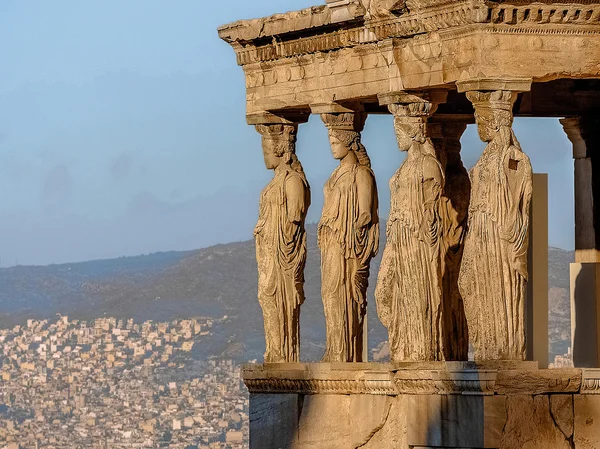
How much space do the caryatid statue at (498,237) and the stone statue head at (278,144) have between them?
4413mm

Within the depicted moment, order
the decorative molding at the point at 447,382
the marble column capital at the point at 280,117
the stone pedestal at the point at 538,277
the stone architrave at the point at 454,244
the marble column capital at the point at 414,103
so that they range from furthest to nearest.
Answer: the stone pedestal at the point at 538,277 → the marble column capital at the point at 280,117 → the stone architrave at the point at 454,244 → the marble column capital at the point at 414,103 → the decorative molding at the point at 447,382

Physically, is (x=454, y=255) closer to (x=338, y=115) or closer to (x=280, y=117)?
(x=338, y=115)

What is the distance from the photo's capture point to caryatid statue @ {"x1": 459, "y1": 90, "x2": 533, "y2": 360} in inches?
1399

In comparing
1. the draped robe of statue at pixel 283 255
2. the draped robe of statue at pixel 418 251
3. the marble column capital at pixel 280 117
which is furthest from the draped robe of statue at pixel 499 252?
the marble column capital at pixel 280 117

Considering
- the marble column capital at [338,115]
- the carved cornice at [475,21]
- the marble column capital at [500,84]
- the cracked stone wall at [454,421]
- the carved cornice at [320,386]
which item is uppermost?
the carved cornice at [475,21]

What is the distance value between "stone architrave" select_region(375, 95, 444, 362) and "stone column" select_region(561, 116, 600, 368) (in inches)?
186

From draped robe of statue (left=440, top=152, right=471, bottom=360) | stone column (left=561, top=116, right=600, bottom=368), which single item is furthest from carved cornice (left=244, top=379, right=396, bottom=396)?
stone column (left=561, top=116, right=600, bottom=368)

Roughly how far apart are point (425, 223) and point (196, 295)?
15359mm

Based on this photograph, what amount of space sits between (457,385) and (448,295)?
3639 millimetres

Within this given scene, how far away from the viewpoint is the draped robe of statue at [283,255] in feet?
129

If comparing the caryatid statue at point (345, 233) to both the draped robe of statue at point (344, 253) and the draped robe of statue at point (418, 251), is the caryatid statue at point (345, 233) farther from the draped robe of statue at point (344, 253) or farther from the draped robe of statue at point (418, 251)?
the draped robe of statue at point (418, 251)

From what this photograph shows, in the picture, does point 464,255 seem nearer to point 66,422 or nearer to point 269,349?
point 269,349

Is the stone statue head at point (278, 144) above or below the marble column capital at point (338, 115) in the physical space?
below

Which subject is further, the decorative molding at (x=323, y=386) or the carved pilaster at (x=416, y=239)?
the decorative molding at (x=323, y=386)
